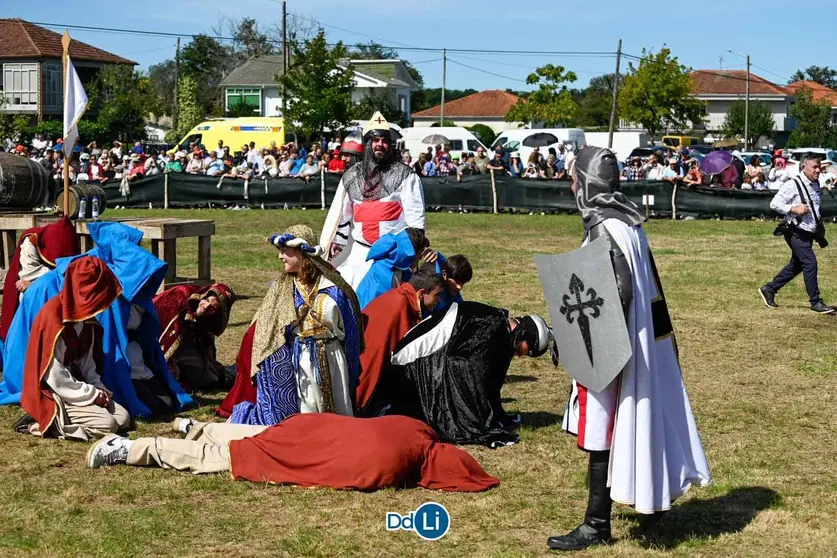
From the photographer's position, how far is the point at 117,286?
7.16 m

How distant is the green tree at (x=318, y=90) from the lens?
42281 mm

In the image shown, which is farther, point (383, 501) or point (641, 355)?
point (383, 501)

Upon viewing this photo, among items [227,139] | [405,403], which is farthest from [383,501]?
[227,139]

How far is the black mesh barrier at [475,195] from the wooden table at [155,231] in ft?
39.8

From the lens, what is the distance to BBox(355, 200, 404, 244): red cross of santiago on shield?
8.89 m

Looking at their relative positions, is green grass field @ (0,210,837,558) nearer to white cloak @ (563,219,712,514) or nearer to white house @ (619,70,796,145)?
white cloak @ (563,219,712,514)

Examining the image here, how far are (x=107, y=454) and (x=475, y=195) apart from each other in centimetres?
1912

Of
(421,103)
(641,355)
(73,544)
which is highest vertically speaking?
(421,103)

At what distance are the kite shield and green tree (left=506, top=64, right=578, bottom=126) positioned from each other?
50.7 m

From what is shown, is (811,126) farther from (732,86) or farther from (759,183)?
(759,183)

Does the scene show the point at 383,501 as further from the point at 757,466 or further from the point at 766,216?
the point at 766,216

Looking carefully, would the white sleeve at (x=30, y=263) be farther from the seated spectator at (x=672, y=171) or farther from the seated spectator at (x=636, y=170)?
the seated spectator at (x=636, y=170)

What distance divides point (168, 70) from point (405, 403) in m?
97.0

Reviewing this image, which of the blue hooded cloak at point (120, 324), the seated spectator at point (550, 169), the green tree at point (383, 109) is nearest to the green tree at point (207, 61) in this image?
the green tree at point (383, 109)
